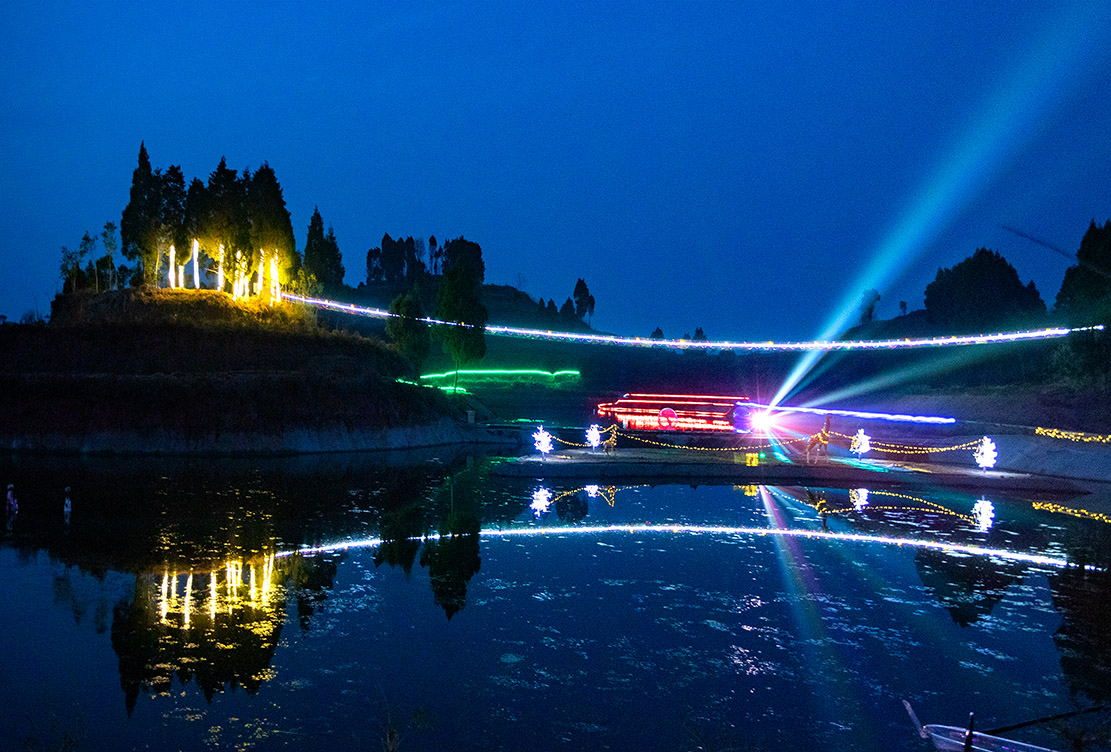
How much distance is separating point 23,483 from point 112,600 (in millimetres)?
18151

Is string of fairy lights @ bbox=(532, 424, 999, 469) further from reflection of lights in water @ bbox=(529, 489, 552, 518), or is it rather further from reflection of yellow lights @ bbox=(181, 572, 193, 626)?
reflection of yellow lights @ bbox=(181, 572, 193, 626)

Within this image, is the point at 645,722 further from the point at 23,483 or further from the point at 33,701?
the point at 23,483

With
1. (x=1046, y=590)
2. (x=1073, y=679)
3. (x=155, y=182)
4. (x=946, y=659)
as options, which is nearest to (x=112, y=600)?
(x=946, y=659)

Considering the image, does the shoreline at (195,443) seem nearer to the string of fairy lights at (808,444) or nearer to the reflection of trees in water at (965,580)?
the string of fairy lights at (808,444)

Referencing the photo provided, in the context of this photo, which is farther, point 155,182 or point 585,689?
point 155,182

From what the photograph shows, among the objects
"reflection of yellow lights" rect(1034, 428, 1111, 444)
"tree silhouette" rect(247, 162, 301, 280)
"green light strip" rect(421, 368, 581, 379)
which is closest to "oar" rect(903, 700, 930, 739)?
"reflection of yellow lights" rect(1034, 428, 1111, 444)

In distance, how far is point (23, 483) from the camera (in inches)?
1130

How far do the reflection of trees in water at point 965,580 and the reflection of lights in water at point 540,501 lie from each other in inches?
425

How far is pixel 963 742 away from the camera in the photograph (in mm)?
8812

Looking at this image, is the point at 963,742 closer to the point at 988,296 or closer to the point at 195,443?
the point at 195,443

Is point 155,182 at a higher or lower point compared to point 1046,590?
higher

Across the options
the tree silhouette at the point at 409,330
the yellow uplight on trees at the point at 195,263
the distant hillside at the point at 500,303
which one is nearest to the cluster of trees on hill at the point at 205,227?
the yellow uplight on trees at the point at 195,263

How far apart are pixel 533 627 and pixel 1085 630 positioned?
946cm

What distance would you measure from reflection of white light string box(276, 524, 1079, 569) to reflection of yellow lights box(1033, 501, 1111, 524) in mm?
8012
